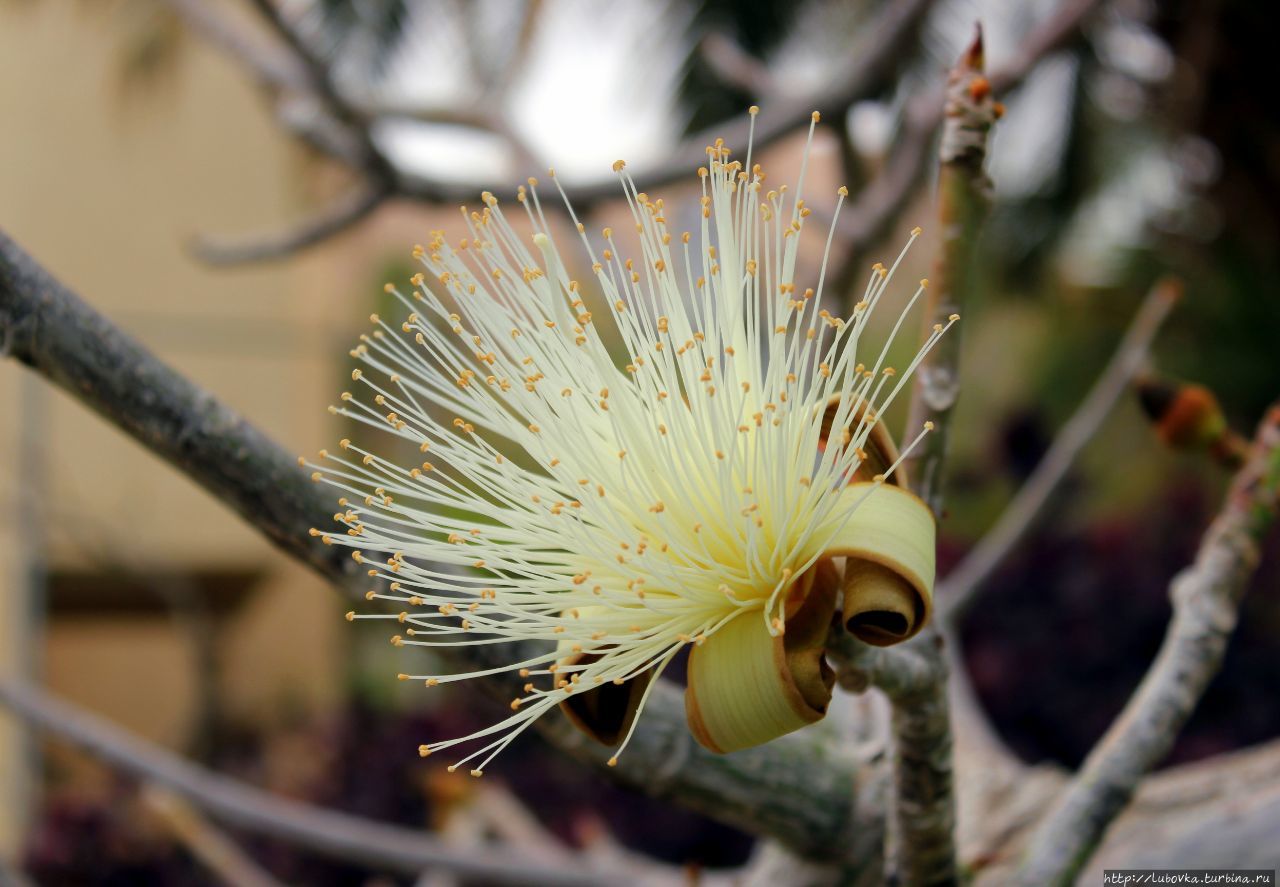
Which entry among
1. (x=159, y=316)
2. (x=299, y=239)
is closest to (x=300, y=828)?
(x=299, y=239)

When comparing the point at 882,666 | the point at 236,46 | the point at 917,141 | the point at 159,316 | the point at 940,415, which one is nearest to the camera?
the point at 882,666

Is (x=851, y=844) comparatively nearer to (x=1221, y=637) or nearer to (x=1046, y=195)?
(x=1221, y=637)

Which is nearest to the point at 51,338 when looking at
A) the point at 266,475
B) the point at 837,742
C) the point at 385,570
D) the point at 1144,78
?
the point at 266,475

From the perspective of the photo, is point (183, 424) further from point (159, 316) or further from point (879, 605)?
point (159, 316)

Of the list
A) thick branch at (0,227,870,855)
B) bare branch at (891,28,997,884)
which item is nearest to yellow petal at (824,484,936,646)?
bare branch at (891,28,997,884)

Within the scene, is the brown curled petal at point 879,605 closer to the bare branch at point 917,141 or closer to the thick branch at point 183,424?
the thick branch at point 183,424

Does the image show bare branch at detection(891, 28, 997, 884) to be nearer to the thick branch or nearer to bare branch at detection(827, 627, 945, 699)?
bare branch at detection(827, 627, 945, 699)
